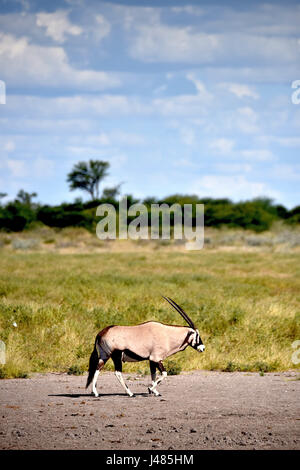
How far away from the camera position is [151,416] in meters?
7.51

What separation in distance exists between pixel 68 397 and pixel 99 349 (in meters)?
1.32

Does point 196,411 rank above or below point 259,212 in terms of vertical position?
below

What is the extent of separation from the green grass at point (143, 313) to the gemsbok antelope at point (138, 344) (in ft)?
11.8

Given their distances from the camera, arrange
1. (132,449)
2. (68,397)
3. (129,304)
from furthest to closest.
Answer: (129,304) < (68,397) < (132,449)

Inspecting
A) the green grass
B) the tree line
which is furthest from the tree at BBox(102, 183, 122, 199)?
the green grass

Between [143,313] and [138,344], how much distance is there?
9205 mm

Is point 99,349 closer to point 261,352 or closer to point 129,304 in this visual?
point 261,352

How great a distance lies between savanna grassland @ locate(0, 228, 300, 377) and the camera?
485 inches

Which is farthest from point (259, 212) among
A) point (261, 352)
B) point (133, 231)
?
point (261, 352)

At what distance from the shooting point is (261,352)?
13211 mm

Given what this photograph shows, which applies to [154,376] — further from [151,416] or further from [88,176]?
[88,176]

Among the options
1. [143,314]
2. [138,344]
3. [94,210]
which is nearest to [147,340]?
[138,344]

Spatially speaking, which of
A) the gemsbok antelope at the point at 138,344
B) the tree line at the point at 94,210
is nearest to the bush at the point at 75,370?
the gemsbok antelope at the point at 138,344
